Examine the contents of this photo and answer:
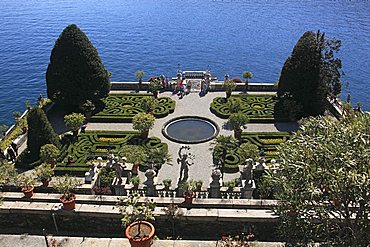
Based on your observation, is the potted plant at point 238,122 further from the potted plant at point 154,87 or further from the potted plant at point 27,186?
the potted plant at point 27,186

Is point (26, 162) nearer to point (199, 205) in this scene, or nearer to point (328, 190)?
point (199, 205)

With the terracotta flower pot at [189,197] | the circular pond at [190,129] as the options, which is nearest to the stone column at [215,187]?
the terracotta flower pot at [189,197]

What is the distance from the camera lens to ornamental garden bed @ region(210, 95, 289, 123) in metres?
30.9

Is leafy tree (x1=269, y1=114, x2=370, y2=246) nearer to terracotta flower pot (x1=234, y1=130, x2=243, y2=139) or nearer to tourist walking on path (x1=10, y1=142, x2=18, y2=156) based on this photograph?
terracotta flower pot (x1=234, y1=130, x2=243, y2=139)

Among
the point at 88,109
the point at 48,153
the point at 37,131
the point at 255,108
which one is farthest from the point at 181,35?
the point at 48,153

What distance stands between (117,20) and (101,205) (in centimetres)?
8013

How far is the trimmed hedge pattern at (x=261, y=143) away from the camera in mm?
24000

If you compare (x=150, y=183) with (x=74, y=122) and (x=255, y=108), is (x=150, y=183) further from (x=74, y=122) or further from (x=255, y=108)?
(x=255, y=108)

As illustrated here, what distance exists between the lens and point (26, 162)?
24375 millimetres

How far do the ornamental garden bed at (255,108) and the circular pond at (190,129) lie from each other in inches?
81.1

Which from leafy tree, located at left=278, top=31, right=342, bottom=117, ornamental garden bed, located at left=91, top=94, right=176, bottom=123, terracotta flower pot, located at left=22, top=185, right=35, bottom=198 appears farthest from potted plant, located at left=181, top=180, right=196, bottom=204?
leafy tree, located at left=278, top=31, right=342, bottom=117

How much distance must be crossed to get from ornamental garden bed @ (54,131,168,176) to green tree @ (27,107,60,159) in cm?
161

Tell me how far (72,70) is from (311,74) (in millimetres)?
21056

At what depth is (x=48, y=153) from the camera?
75.9 feet
